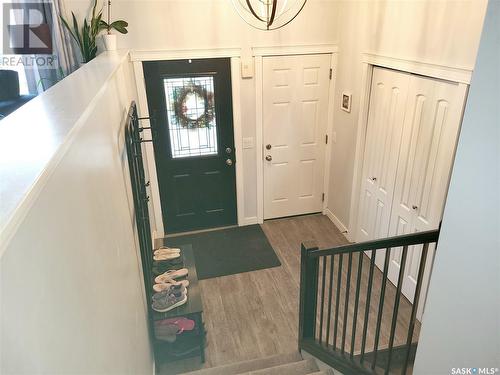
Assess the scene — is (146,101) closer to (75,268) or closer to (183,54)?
(183,54)

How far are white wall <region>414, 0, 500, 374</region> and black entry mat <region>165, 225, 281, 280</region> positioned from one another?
2.89 m

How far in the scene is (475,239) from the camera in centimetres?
98

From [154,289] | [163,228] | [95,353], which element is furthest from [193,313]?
[163,228]

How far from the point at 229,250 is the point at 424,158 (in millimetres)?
2295

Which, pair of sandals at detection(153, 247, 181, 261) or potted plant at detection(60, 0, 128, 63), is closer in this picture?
pair of sandals at detection(153, 247, 181, 261)

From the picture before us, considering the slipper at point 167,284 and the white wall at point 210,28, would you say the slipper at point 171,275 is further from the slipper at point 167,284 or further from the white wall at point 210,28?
the white wall at point 210,28

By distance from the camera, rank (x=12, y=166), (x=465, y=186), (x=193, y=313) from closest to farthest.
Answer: (x=12, y=166) → (x=465, y=186) → (x=193, y=313)

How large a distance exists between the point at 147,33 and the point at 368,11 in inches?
84.8

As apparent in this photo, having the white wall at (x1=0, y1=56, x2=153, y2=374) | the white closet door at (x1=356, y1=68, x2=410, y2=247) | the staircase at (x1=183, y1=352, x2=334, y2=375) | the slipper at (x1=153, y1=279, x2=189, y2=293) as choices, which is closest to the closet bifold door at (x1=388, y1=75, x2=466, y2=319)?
the white closet door at (x1=356, y1=68, x2=410, y2=247)

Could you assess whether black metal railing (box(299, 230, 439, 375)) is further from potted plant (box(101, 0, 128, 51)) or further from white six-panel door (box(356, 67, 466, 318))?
potted plant (box(101, 0, 128, 51))

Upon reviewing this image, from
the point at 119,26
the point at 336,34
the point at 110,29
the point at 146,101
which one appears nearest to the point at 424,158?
the point at 336,34

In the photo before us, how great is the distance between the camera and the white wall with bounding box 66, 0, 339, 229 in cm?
357

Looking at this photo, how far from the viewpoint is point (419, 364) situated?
4.41ft

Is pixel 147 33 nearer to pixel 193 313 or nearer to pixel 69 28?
pixel 69 28
